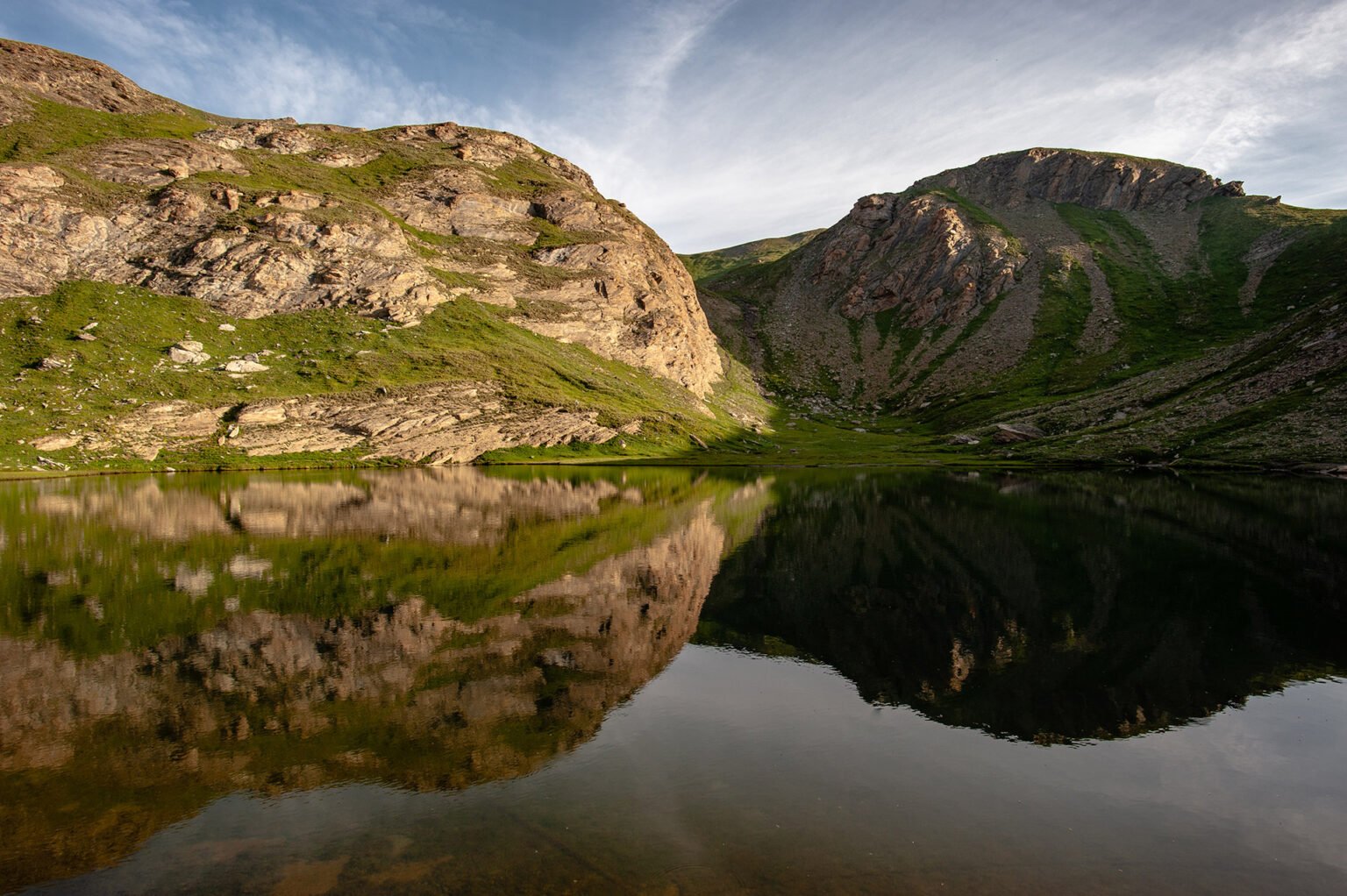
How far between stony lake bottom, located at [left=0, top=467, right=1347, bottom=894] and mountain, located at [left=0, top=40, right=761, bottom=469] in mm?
71405

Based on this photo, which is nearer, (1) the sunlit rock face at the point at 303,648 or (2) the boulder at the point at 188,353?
(1) the sunlit rock face at the point at 303,648

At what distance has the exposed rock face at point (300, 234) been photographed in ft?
409

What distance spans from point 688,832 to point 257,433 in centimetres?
11308

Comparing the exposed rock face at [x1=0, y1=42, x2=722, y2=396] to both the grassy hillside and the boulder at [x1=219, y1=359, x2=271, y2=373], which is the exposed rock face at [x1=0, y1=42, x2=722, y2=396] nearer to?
the grassy hillside

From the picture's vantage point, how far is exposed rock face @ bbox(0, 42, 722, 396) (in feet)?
409

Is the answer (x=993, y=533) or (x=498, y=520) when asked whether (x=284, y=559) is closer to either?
(x=498, y=520)

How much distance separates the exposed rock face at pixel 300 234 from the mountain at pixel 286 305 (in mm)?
515

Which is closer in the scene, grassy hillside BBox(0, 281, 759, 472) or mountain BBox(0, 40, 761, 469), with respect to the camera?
grassy hillside BBox(0, 281, 759, 472)

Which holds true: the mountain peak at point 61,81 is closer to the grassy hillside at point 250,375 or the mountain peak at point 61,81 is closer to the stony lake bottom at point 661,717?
the grassy hillside at point 250,375

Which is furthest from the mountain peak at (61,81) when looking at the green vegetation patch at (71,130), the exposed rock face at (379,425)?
the exposed rock face at (379,425)

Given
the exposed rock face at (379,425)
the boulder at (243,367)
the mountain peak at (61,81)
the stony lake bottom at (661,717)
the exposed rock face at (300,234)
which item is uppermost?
the mountain peak at (61,81)

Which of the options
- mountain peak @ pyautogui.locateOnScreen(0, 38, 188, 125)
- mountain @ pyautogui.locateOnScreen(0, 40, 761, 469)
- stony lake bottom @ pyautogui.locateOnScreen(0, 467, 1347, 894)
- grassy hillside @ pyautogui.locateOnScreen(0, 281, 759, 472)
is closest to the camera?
stony lake bottom @ pyautogui.locateOnScreen(0, 467, 1347, 894)

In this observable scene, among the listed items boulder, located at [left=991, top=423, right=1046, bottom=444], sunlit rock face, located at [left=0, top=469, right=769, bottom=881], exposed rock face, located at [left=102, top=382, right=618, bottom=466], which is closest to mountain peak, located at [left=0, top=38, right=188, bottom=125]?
exposed rock face, located at [left=102, top=382, right=618, bottom=466]

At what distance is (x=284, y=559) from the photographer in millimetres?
35750
